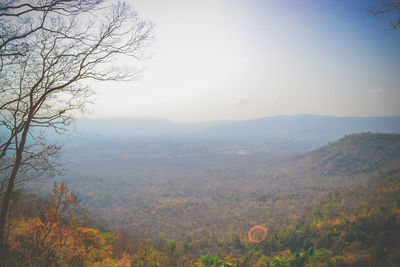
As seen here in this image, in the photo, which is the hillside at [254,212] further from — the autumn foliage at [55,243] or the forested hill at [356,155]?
the forested hill at [356,155]

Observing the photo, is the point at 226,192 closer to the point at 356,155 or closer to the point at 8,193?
the point at 356,155

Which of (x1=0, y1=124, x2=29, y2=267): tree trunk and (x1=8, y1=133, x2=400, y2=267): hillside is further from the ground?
(x1=0, y1=124, x2=29, y2=267): tree trunk

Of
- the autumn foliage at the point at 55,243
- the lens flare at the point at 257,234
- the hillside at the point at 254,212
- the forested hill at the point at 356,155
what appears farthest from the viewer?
the forested hill at the point at 356,155

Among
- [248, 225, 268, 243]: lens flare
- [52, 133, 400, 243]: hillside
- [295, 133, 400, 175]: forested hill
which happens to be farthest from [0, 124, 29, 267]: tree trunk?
[295, 133, 400, 175]: forested hill

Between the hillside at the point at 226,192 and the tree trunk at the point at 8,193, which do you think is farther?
the hillside at the point at 226,192

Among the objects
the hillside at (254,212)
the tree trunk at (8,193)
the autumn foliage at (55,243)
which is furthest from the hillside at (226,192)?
the tree trunk at (8,193)

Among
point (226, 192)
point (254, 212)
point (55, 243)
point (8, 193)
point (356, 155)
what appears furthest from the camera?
point (226, 192)

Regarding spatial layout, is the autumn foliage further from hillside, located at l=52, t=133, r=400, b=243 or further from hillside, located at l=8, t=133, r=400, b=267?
hillside, located at l=52, t=133, r=400, b=243

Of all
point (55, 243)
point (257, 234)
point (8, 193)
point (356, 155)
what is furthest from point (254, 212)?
point (356, 155)
